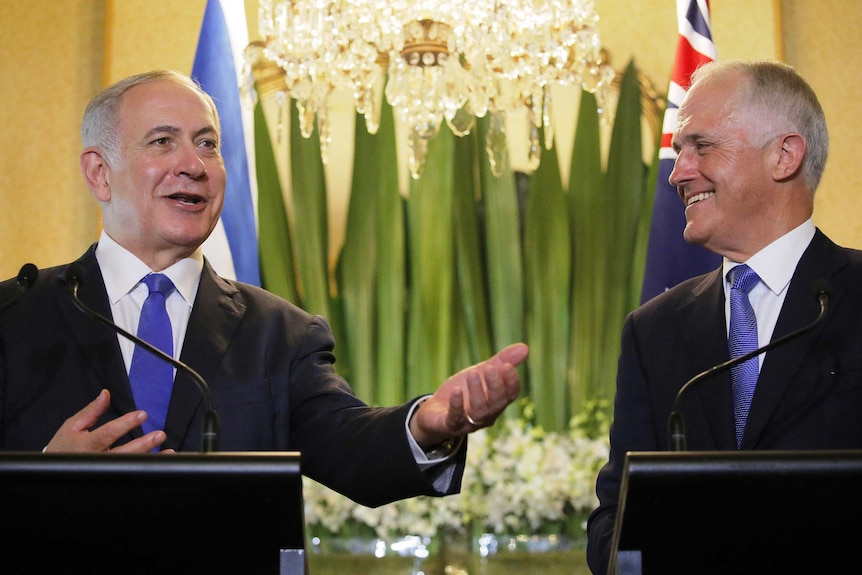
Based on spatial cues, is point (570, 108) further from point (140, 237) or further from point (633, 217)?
point (140, 237)

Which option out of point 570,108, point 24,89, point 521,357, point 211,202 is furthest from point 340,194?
point 521,357

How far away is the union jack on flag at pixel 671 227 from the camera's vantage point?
3.63m

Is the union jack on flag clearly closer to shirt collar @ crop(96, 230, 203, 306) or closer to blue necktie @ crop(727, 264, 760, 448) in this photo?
blue necktie @ crop(727, 264, 760, 448)

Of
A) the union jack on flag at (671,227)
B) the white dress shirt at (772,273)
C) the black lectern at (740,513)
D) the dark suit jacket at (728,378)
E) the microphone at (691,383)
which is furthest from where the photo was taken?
the union jack on flag at (671,227)

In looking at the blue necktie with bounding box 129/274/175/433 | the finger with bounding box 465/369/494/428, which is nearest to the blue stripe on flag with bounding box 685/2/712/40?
the blue necktie with bounding box 129/274/175/433

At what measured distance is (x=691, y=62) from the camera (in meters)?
3.74

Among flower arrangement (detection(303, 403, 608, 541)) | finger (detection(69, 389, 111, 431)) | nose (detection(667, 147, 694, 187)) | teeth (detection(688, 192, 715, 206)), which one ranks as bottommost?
flower arrangement (detection(303, 403, 608, 541))

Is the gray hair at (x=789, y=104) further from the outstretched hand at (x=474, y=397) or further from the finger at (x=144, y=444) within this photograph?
the finger at (x=144, y=444)

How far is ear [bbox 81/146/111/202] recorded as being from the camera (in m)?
2.13

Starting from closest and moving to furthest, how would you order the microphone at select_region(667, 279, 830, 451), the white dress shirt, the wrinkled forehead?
1. the microphone at select_region(667, 279, 830, 451)
2. the white dress shirt
3. the wrinkled forehead

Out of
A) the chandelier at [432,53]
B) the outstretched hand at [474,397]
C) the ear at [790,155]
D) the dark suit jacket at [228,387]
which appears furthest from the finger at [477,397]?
the chandelier at [432,53]

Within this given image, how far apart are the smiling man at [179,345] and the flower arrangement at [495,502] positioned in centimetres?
170

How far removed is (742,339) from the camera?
197 cm

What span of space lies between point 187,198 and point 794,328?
1.18 meters
